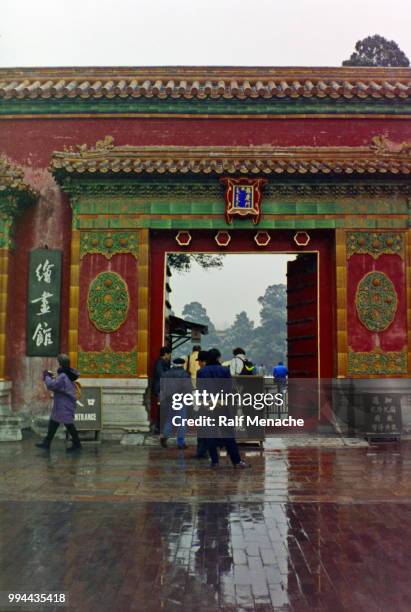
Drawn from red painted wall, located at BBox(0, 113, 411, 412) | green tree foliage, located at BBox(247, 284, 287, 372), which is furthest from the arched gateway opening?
green tree foliage, located at BBox(247, 284, 287, 372)

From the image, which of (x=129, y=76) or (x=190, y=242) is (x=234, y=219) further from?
(x=129, y=76)

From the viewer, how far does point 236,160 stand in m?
12.7

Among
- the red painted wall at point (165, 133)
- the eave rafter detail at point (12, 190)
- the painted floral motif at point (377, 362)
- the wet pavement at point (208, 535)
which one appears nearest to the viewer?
the wet pavement at point (208, 535)

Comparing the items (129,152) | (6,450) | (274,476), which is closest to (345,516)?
(274,476)

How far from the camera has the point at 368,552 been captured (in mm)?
5020

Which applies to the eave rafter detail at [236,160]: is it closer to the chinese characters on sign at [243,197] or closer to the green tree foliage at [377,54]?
the chinese characters on sign at [243,197]

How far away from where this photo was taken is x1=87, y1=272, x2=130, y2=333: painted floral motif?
1220 centimetres

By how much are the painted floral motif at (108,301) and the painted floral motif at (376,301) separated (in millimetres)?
4602

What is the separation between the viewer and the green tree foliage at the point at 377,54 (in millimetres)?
29688

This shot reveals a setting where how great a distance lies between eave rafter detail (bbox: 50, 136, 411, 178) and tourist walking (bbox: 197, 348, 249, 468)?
14.6ft

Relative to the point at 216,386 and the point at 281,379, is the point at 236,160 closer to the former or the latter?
the point at 216,386

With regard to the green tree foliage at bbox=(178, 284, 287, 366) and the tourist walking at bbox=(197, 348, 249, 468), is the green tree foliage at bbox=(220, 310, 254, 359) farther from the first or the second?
the tourist walking at bbox=(197, 348, 249, 468)

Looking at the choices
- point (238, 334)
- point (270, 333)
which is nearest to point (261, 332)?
point (270, 333)

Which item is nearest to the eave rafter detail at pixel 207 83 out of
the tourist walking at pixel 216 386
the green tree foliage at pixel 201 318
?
the tourist walking at pixel 216 386
